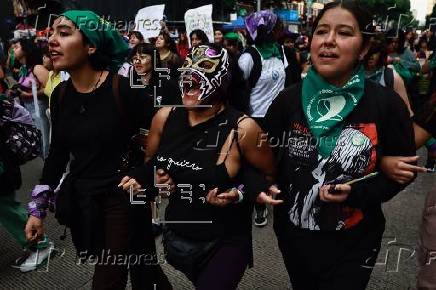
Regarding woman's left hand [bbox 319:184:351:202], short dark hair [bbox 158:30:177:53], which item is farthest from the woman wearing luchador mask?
short dark hair [bbox 158:30:177:53]

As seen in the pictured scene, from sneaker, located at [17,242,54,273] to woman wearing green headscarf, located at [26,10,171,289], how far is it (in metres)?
1.56

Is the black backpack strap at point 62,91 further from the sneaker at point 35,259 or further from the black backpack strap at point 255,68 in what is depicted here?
the black backpack strap at point 255,68

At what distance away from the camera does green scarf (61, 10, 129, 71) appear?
8.77ft

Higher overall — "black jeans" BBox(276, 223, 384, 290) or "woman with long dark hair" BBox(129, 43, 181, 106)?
"woman with long dark hair" BBox(129, 43, 181, 106)

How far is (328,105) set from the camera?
85.8 inches

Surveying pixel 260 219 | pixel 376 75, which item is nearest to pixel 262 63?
pixel 376 75

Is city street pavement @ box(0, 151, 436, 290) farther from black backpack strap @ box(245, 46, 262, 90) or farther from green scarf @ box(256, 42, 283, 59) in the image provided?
green scarf @ box(256, 42, 283, 59)

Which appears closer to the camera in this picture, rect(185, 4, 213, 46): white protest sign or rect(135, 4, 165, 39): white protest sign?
rect(135, 4, 165, 39): white protest sign

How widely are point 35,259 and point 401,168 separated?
3290 mm

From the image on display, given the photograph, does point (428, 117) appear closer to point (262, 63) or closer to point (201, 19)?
point (262, 63)

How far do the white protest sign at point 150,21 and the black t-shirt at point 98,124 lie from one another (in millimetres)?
5014

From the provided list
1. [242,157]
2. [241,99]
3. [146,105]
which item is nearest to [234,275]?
[242,157]

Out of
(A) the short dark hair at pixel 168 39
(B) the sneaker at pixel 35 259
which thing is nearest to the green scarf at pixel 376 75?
(A) the short dark hair at pixel 168 39

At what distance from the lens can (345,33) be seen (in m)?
2.13
